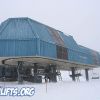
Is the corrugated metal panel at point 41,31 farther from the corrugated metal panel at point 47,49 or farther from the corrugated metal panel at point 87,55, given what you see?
the corrugated metal panel at point 87,55

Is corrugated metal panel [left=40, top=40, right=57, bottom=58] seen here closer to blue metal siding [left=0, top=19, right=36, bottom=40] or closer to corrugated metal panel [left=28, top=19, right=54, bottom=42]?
corrugated metal panel [left=28, top=19, right=54, bottom=42]

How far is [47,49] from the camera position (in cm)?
4666

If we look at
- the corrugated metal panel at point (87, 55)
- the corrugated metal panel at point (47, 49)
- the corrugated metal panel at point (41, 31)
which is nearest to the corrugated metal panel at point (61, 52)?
the corrugated metal panel at point (47, 49)

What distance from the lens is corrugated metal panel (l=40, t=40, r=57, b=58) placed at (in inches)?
1764

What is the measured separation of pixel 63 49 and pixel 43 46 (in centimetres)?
1032

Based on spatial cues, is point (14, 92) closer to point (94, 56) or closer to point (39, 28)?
point (39, 28)

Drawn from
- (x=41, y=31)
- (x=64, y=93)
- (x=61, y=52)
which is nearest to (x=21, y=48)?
(x=41, y=31)

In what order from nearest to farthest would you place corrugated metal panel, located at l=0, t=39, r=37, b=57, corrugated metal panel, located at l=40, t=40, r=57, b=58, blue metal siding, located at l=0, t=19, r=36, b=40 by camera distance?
corrugated metal panel, located at l=0, t=39, r=37, b=57 < blue metal siding, located at l=0, t=19, r=36, b=40 < corrugated metal panel, located at l=40, t=40, r=57, b=58

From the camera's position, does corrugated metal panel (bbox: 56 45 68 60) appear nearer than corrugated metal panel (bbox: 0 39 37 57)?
No

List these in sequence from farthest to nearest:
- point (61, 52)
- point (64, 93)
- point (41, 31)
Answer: point (61, 52), point (41, 31), point (64, 93)

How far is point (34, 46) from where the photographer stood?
43.5 meters

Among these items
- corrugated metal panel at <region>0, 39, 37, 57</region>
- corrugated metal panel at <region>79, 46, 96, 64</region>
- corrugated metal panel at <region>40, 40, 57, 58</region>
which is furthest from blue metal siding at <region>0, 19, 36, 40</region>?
corrugated metal panel at <region>79, 46, 96, 64</region>

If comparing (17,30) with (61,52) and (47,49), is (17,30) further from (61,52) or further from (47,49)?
(61,52)

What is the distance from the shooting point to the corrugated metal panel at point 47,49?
44812 millimetres
